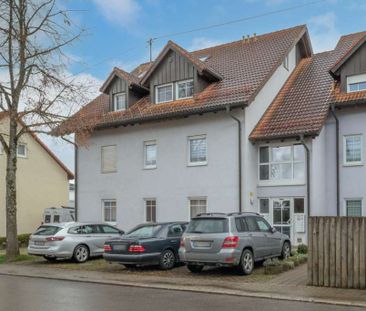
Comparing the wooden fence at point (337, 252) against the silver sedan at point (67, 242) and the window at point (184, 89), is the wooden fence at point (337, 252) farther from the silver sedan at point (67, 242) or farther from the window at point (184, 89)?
the window at point (184, 89)

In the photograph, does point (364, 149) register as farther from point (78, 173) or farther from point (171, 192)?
point (78, 173)

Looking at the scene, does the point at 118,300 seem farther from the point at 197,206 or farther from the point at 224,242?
the point at 197,206

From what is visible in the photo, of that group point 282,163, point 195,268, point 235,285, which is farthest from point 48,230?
point 282,163

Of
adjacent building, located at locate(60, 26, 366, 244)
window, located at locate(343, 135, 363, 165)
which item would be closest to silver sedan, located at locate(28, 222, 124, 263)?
adjacent building, located at locate(60, 26, 366, 244)

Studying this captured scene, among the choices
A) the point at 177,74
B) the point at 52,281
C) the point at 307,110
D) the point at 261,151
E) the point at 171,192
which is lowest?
the point at 52,281

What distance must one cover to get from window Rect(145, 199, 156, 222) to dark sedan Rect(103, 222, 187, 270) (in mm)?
8859

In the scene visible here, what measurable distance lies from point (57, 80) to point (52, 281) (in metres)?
8.73

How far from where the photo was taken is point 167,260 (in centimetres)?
1605

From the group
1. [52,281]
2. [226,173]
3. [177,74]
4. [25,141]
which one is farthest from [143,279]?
[25,141]

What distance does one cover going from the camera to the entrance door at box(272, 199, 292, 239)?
22375 millimetres

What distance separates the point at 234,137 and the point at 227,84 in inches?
117

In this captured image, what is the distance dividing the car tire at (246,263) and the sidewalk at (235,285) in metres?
0.23

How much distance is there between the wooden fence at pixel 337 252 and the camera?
12.1m

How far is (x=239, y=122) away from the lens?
22.8 metres
